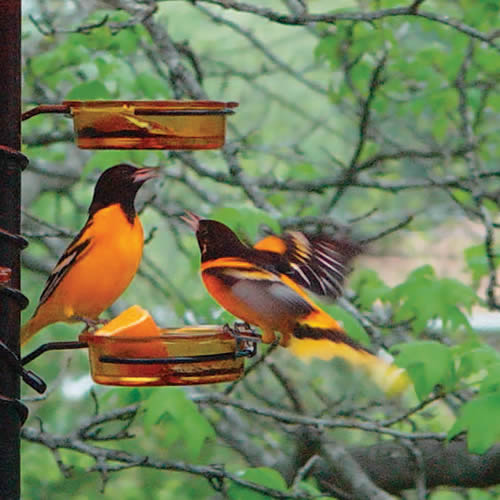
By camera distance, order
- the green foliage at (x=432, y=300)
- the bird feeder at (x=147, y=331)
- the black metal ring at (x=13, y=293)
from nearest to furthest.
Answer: the black metal ring at (x=13, y=293)
the bird feeder at (x=147, y=331)
the green foliage at (x=432, y=300)

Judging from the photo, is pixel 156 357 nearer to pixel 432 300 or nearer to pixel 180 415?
pixel 180 415

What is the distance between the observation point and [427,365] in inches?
124

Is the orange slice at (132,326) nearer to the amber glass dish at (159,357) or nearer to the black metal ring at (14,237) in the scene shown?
the amber glass dish at (159,357)

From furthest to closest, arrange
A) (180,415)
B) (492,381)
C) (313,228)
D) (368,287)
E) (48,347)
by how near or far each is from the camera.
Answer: (313,228)
(368,287)
(180,415)
(492,381)
(48,347)

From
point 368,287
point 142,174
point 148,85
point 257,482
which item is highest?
point 148,85

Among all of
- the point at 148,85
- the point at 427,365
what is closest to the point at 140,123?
the point at 427,365

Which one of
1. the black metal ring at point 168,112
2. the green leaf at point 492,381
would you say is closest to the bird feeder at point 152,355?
the black metal ring at point 168,112

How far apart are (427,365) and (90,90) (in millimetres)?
1655

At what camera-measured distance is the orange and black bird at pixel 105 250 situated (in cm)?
210

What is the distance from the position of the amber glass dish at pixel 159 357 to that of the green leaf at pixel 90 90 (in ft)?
6.63

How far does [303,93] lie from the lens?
8.44m

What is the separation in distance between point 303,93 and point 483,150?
321cm

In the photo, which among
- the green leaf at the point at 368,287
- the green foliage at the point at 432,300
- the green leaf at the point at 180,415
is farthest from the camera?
the green leaf at the point at 368,287

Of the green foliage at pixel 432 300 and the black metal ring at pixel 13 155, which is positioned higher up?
the green foliage at pixel 432 300
